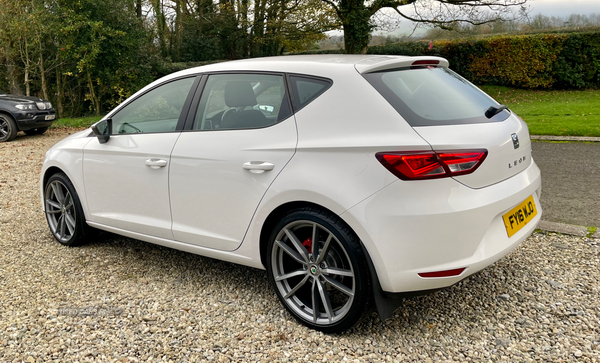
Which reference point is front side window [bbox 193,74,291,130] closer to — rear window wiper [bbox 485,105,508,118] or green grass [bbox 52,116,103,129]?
rear window wiper [bbox 485,105,508,118]

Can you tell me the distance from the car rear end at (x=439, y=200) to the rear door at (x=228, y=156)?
60cm

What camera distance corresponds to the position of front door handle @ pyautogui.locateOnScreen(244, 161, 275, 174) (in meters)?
3.07

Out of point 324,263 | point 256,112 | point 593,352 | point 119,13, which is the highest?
point 119,13

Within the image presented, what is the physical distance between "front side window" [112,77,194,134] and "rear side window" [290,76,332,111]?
98cm

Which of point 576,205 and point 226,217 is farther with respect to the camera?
point 576,205

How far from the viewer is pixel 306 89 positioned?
3137mm

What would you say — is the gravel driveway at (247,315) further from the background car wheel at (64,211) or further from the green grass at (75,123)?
the green grass at (75,123)

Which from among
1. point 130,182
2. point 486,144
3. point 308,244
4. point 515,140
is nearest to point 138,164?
point 130,182

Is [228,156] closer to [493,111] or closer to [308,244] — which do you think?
[308,244]

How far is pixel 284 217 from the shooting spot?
309 cm

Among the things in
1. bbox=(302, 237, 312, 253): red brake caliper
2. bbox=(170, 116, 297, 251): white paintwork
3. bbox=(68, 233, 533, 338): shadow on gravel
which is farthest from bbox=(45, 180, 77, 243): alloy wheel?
bbox=(302, 237, 312, 253): red brake caliper

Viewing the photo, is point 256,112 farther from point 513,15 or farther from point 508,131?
point 513,15

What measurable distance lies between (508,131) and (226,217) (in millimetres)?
1807

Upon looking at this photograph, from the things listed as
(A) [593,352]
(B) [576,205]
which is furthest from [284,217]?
(B) [576,205]
